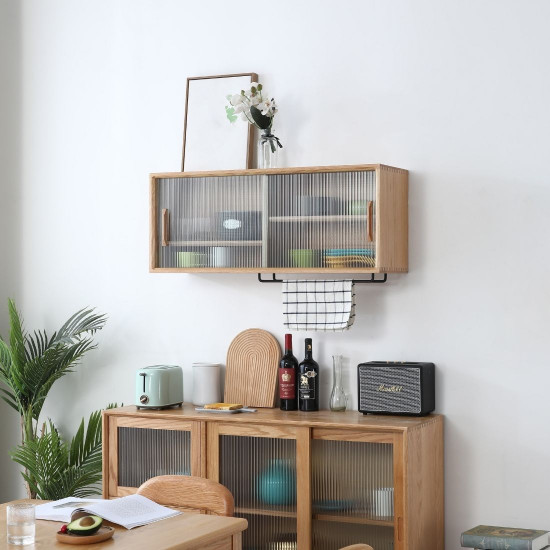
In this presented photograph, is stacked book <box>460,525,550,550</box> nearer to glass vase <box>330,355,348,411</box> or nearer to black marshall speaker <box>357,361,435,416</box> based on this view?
black marshall speaker <box>357,361,435,416</box>

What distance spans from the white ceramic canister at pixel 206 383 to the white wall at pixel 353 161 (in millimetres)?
149

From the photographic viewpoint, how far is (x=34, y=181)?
5.17 metres

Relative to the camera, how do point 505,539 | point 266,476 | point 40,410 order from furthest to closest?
point 40,410
point 266,476
point 505,539

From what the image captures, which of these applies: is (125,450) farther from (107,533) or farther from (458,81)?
(458,81)

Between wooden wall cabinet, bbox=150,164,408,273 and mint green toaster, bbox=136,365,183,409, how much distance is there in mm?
482

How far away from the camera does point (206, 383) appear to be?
454 cm

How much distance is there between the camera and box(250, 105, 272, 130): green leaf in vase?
4.36 metres

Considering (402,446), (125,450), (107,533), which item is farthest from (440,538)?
(107,533)

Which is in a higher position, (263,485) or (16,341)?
(16,341)

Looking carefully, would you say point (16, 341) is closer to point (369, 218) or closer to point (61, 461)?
point (61, 461)

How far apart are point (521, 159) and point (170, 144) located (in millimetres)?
1762

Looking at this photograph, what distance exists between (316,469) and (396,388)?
489 millimetres

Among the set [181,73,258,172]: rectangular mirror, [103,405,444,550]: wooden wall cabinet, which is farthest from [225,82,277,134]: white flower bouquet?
[103,405,444,550]: wooden wall cabinet

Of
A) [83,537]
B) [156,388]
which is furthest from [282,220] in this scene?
[83,537]
